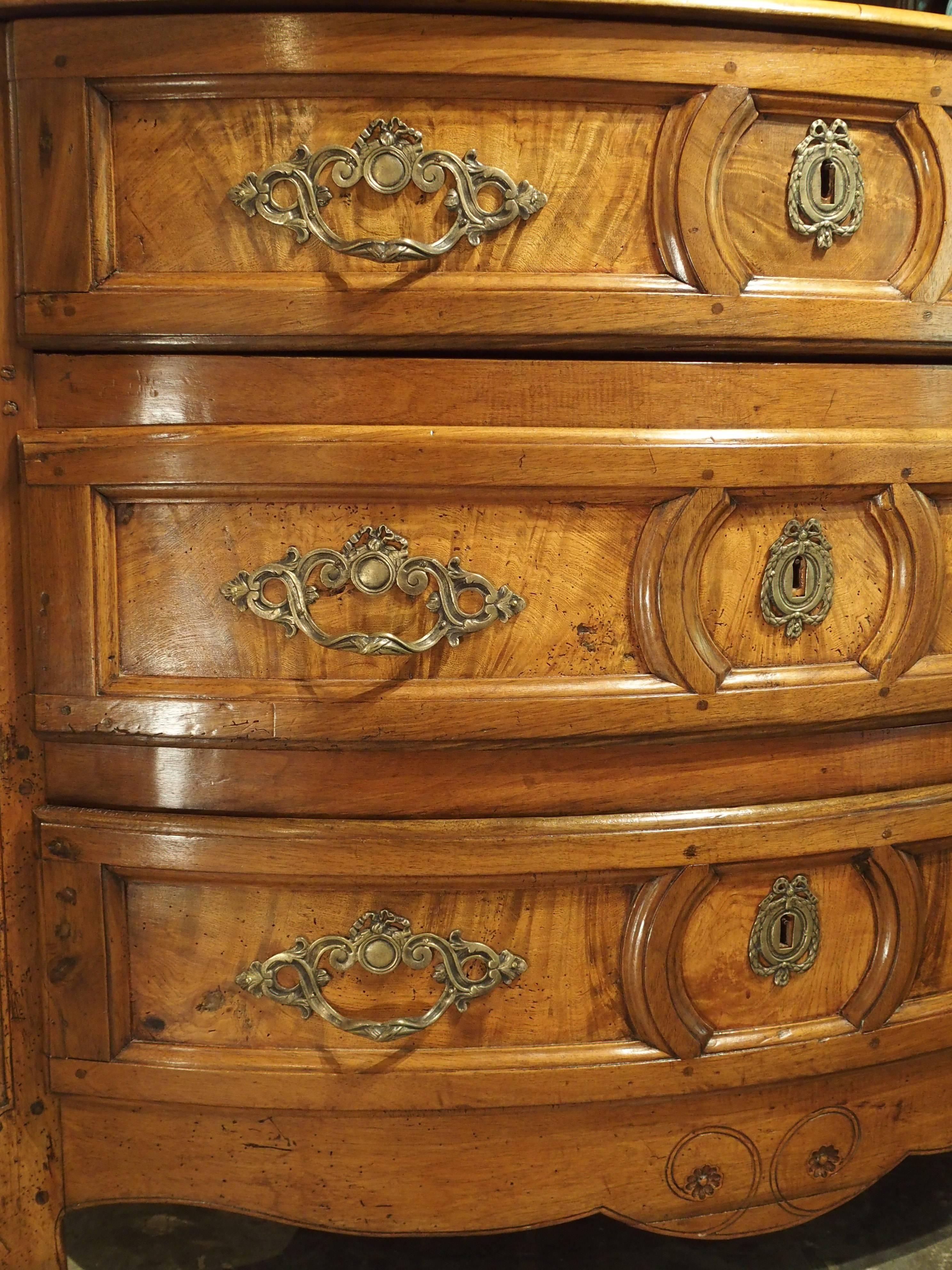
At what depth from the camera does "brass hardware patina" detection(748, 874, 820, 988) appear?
0.80m

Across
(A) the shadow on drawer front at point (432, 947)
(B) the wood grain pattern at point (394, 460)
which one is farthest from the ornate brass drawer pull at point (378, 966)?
(B) the wood grain pattern at point (394, 460)

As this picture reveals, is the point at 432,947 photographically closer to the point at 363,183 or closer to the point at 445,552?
the point at 445,552

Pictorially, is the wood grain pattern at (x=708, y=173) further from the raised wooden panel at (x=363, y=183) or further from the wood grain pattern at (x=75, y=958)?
the wood grain pattern at (x=75, y=958)

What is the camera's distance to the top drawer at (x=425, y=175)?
0.69m

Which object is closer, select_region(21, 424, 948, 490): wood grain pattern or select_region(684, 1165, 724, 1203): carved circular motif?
select_region(21, 424, 948, 490): wood grain pattern

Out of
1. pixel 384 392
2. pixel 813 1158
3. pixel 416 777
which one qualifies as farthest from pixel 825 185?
pixel 813 1158

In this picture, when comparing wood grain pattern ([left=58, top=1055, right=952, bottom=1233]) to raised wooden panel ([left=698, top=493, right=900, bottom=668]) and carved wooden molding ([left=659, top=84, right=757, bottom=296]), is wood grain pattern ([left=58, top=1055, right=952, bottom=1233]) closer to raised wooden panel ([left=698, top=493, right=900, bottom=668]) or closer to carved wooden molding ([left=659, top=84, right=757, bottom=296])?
raised wooden panel ([left=698, top=493, right=900, bottom=668])

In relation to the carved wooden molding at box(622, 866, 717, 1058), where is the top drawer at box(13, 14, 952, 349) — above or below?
above

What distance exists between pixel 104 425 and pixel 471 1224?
657 millimetres

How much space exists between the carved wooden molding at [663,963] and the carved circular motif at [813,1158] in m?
0.12

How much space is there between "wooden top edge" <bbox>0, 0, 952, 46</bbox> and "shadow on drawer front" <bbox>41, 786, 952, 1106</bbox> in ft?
1.82

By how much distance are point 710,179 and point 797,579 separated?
11.4 inches

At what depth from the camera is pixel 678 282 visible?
2.40 feet

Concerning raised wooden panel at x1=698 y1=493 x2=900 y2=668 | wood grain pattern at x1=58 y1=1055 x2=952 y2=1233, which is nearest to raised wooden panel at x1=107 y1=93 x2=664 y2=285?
raised wooden panel at x1=698 y1=493 x2=900 y2=668
